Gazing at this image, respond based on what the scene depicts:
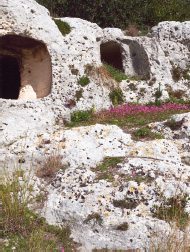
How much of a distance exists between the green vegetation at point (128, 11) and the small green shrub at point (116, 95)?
407 inches

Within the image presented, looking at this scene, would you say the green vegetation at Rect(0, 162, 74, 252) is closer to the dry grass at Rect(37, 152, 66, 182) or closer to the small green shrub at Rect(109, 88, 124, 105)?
the dry grass at Rect(37, 152, 66, 182)

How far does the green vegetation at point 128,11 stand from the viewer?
19.9 m

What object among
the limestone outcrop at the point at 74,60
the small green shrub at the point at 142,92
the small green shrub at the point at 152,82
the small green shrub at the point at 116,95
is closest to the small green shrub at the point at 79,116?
the limestone outcrop at the point at 74,60

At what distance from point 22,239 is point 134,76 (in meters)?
11.2

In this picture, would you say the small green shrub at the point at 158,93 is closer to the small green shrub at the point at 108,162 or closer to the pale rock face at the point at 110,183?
the pale rock face at the point at 110,183

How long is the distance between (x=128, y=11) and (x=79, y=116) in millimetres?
14362

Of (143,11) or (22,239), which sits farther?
(143,11)

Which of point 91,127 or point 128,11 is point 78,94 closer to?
point 91,127

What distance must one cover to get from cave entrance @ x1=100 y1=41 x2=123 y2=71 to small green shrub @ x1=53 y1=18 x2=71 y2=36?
3.49m

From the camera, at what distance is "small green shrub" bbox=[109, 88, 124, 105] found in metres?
11.6

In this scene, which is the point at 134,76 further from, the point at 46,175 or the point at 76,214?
the point at 76,214

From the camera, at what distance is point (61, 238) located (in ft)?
14.7

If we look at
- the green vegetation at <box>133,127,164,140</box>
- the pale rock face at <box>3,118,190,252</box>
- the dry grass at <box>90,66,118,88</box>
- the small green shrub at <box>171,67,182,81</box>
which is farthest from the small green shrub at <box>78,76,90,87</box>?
the small green shrub at <box>171,67,182,81</box>

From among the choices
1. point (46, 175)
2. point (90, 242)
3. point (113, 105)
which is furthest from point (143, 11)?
point (90, 242)
